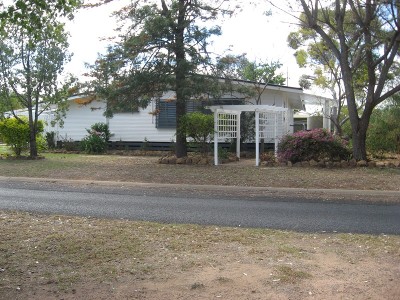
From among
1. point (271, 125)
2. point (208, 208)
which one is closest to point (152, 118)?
point (271, 125)

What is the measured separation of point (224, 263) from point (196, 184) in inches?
286

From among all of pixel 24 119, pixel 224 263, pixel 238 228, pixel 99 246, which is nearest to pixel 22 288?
pixel 99 246

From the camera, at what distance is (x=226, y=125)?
17.5 metres

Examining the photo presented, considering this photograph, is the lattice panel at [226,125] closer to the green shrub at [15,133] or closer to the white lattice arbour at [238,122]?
the white lattice arbour at [238,122]

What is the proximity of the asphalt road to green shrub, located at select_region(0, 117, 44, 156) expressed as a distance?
290 inches

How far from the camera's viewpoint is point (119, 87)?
588 inches

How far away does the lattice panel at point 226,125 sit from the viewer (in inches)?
669

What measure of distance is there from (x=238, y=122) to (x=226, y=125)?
0.96 m

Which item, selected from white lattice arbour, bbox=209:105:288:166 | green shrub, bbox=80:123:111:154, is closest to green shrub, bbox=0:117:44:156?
green shrub, bbox=80:123:111:154

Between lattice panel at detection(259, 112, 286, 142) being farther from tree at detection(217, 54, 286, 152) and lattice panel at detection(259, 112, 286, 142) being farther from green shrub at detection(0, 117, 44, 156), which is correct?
green shrub at detection(0, 117, 44, 156)

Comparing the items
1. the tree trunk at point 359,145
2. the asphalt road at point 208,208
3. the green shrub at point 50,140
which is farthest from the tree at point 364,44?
the green shrub at point 50,140

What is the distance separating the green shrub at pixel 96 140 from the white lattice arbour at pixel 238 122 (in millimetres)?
6785

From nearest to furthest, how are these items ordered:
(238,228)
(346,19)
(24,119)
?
(238,228), (346,19), (24,119)

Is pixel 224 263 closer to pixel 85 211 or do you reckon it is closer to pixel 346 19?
pixel 85 211
